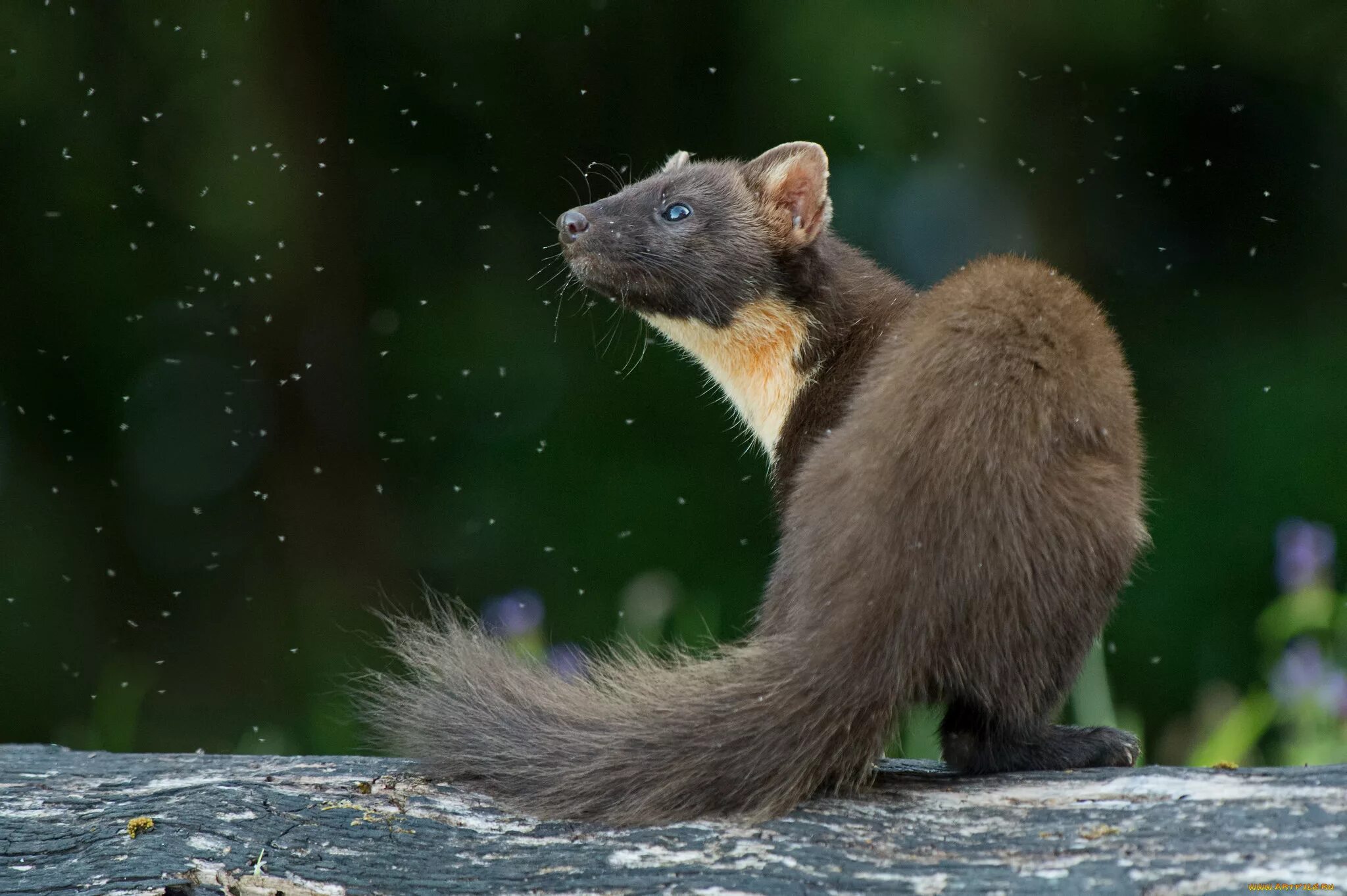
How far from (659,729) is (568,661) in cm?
124

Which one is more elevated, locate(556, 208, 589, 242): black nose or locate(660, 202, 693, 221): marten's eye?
locate(660, 202, 693, 221): marten's eye

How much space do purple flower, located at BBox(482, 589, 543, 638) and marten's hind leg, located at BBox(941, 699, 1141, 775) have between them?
166 centimetres

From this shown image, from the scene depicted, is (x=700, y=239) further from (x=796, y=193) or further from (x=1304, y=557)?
(x=1304, y=557)

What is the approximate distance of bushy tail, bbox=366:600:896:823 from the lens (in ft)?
7.92

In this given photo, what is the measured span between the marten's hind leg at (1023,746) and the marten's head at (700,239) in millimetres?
1358

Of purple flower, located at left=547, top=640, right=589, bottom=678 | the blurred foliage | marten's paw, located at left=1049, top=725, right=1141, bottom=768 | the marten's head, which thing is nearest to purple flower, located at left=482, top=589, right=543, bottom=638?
purple flower, located at left=547, top=640, right=589, bottom=678

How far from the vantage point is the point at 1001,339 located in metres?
2.57

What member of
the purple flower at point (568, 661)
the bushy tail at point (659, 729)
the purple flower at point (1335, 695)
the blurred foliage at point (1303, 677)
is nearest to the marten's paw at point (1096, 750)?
the bushy tail at point (659, 729)

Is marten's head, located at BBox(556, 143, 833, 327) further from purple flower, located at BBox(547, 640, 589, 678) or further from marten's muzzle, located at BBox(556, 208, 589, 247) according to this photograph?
purple flower, located at BBox(547, 640, 589, 678)

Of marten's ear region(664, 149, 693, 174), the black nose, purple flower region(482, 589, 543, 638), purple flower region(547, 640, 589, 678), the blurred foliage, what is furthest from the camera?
purple flower region(482, 589, 543, 638)

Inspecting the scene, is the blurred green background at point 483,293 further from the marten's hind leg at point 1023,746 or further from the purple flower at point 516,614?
the marten's hind leg at point 1023,746

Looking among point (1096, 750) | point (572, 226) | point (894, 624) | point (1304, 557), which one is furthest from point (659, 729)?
point (1304, 557)

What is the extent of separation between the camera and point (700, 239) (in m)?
3.69

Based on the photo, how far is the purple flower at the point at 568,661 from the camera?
9.36ft
